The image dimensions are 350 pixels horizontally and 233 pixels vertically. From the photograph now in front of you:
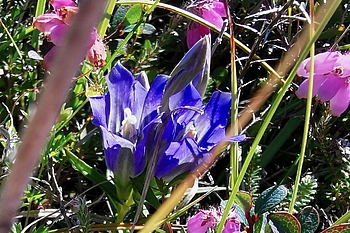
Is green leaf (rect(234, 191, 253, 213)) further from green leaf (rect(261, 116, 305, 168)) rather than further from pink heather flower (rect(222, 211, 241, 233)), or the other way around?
green leaf (rect(261, 116, 305, 168))

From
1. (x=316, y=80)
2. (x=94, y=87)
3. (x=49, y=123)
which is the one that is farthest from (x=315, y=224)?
(x=49, y=123)

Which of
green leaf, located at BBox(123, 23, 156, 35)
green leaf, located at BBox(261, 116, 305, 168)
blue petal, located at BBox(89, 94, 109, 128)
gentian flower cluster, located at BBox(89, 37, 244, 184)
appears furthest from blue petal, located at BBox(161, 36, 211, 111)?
green leaf, located at BBox(261, 116, 305, 168)

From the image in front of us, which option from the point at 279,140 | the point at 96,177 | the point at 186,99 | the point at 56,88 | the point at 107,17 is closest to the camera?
the point at 56,88

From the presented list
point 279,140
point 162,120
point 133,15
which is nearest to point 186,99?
point 162,120

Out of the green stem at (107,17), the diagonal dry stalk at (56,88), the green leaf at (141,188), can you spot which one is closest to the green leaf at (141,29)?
the green stem at (107,17)

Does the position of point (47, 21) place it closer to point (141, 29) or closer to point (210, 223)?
point (141, 29)

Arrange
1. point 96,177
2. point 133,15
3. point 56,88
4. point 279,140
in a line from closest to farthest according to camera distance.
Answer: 1. point 56,88
2. point 96,177
3. point 133,15
4. point 279,140

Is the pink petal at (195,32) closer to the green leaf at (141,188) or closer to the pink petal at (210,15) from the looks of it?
the pink petal at (210,15)

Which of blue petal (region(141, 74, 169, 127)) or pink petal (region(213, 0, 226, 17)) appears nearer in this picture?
blue petal (region(141, 74, 169, 127))
